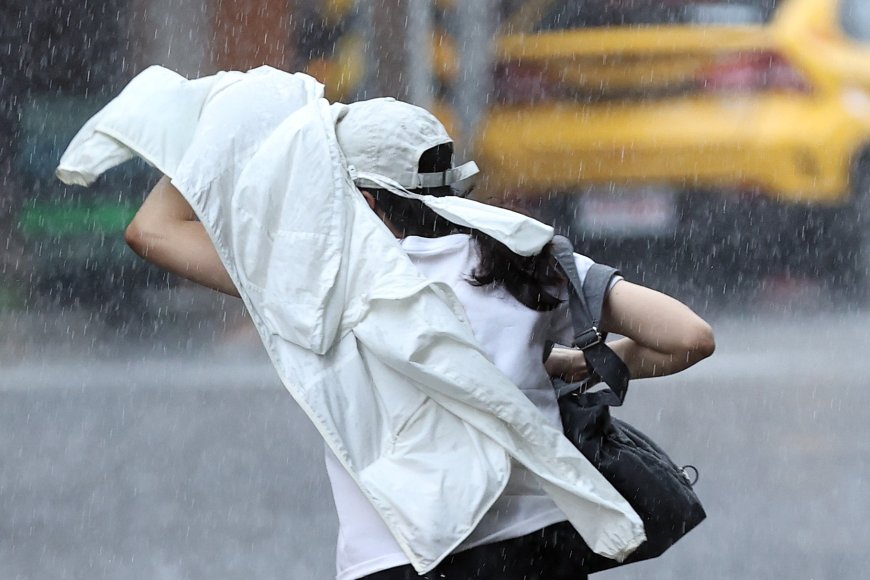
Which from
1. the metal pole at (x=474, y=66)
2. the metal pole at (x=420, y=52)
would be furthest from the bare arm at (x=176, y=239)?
the metal pole at (x=420, y=52)

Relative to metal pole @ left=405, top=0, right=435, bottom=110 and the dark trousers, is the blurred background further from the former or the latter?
the dark trousers

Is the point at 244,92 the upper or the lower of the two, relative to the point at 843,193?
upper

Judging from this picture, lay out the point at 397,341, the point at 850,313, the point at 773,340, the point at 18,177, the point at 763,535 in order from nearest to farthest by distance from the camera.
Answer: the point at 397,341
the point at 763,535
the point at 773,340
the point at 850,313
the point at 18,177

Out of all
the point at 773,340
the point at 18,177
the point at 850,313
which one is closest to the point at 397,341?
the point at 773,340

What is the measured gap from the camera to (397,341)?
6.89 ft

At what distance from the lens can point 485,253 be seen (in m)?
2.18

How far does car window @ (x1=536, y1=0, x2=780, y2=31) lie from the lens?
9195mm

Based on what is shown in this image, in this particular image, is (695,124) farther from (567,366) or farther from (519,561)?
(519,561)

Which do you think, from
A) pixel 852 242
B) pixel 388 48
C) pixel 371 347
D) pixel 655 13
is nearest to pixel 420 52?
pixel 388 48

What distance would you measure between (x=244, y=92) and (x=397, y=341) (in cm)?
42

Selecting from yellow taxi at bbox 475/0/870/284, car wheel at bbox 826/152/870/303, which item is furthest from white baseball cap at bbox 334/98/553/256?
car wheel at bbox 826/152/870/303

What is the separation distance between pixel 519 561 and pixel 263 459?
14.2 feet

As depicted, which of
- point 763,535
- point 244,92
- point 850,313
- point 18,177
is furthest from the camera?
point 18,177

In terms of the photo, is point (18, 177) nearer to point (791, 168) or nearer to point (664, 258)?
point (664, 258)
